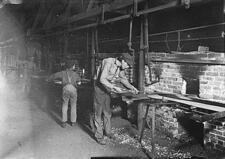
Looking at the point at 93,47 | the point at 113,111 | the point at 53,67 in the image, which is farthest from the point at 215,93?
the point at 53,67

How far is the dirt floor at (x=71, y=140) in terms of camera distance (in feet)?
16.5

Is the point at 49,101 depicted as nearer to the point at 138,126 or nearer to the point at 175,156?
the point at 138,126

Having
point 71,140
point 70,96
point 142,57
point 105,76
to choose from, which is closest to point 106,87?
point 105,76

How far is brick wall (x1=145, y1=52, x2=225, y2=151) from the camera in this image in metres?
4.81

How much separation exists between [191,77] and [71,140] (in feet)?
10.4

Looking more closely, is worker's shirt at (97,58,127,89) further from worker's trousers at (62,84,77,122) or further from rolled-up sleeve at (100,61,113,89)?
worker's trousers at (62,84,77,122)

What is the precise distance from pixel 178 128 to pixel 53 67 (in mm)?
7144

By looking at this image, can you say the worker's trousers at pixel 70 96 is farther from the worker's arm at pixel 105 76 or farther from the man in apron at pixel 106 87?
the worker's arm at pixel 105 76

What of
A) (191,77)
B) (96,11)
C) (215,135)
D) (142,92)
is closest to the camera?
(215,135)

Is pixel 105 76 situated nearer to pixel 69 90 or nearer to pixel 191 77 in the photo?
pixel 69 90

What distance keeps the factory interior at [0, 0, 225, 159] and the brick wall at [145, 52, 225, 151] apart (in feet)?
0.07

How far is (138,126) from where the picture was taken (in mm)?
6340

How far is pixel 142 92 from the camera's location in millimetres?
5957

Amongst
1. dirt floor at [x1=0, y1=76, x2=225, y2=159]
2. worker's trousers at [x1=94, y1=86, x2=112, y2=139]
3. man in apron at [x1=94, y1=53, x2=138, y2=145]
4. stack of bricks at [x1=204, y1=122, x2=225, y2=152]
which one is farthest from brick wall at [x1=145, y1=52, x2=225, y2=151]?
worker's trousers at [x1=94, y1=86, x2=112, y2=139]
